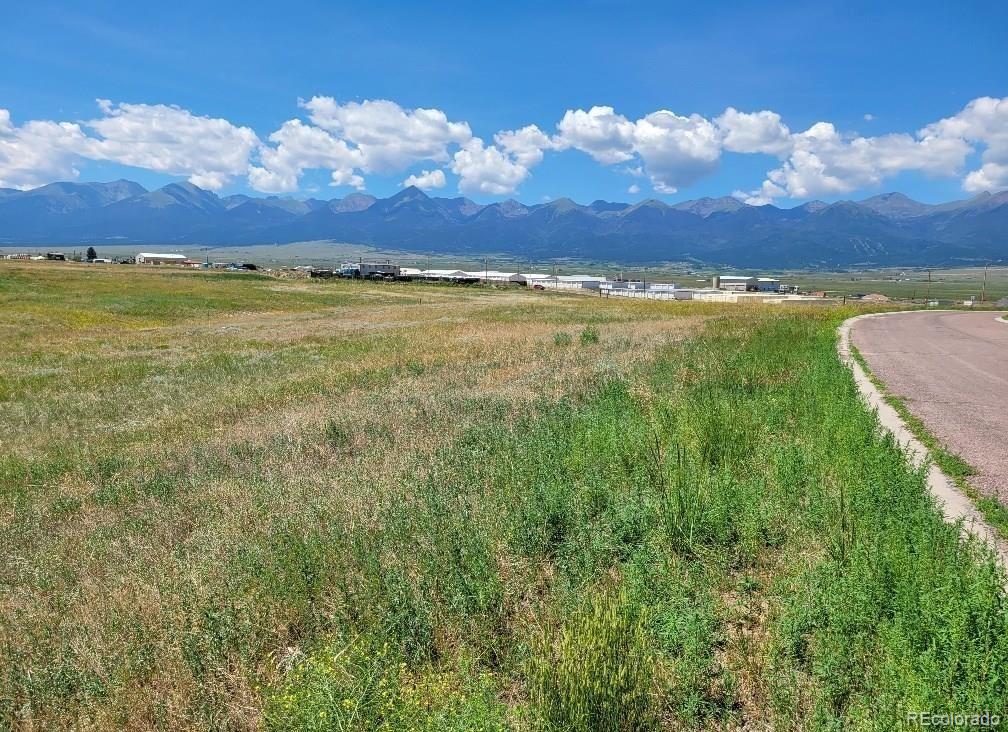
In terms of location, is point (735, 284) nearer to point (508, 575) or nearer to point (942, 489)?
point (942, 489)

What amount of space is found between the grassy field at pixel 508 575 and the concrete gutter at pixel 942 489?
1.18 ft

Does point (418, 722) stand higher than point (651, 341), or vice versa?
point (651, 341)

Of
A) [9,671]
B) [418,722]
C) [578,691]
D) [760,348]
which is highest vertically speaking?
[760,348]

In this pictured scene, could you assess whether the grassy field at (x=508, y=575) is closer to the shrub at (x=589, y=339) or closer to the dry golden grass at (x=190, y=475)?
the dry golden grass at (x=190, y=475)

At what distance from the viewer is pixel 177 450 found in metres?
11.0

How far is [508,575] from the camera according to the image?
5141 mm

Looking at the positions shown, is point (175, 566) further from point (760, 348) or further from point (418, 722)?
point (760, 348)

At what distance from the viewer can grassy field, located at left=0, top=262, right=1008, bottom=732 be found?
3.53m

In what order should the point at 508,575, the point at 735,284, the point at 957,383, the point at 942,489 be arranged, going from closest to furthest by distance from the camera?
the point at 508,575 → the point at 942,489 → the point at 957,383 → the point at 735,284

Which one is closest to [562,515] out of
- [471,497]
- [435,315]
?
[471,497]

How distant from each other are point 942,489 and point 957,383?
7.81 metres

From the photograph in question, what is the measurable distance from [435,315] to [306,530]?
1582 inches

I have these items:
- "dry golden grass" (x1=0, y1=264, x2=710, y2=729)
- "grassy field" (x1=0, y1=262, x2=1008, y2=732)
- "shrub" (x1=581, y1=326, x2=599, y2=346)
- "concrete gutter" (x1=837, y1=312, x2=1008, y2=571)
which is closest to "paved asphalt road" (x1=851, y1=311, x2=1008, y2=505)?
"concrete gutter" (x1=837, y1=312, x2=1008, y2=571)

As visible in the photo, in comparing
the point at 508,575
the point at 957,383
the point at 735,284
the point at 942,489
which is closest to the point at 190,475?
the point at 508,575
